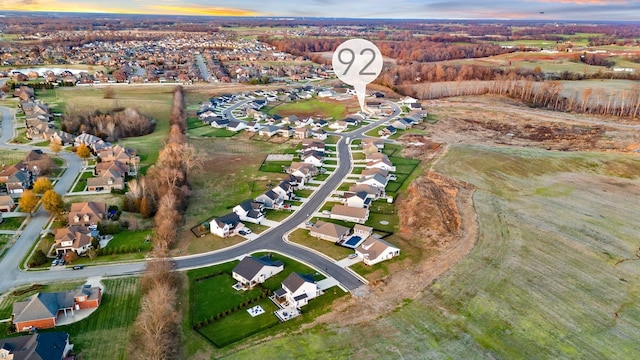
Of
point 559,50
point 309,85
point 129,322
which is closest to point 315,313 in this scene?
point 129,322

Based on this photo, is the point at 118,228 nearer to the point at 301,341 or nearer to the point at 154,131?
the point at 301,341

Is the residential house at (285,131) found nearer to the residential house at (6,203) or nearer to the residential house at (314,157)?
the residential house at (314,157)

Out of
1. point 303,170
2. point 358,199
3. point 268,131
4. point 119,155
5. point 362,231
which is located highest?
point 119,155

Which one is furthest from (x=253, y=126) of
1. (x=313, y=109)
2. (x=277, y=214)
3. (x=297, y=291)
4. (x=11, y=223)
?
(x=297, y=291)

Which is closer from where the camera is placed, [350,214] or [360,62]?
[350,214]

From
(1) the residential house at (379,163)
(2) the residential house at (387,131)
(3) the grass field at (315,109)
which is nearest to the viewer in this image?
(1) the residential house at (379,163)

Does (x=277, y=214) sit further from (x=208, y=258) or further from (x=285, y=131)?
(x=285, y=131)

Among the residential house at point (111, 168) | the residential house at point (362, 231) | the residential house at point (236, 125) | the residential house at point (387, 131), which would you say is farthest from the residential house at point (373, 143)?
the residential house at point (111, 168)

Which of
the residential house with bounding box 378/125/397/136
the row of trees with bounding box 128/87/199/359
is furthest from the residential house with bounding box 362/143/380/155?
the row of trees with bounding box 128/87/199/359

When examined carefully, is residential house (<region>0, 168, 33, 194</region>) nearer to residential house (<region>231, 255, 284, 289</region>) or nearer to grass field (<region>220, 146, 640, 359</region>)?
residential house (<region>231, 255, 284, 289</region>)
